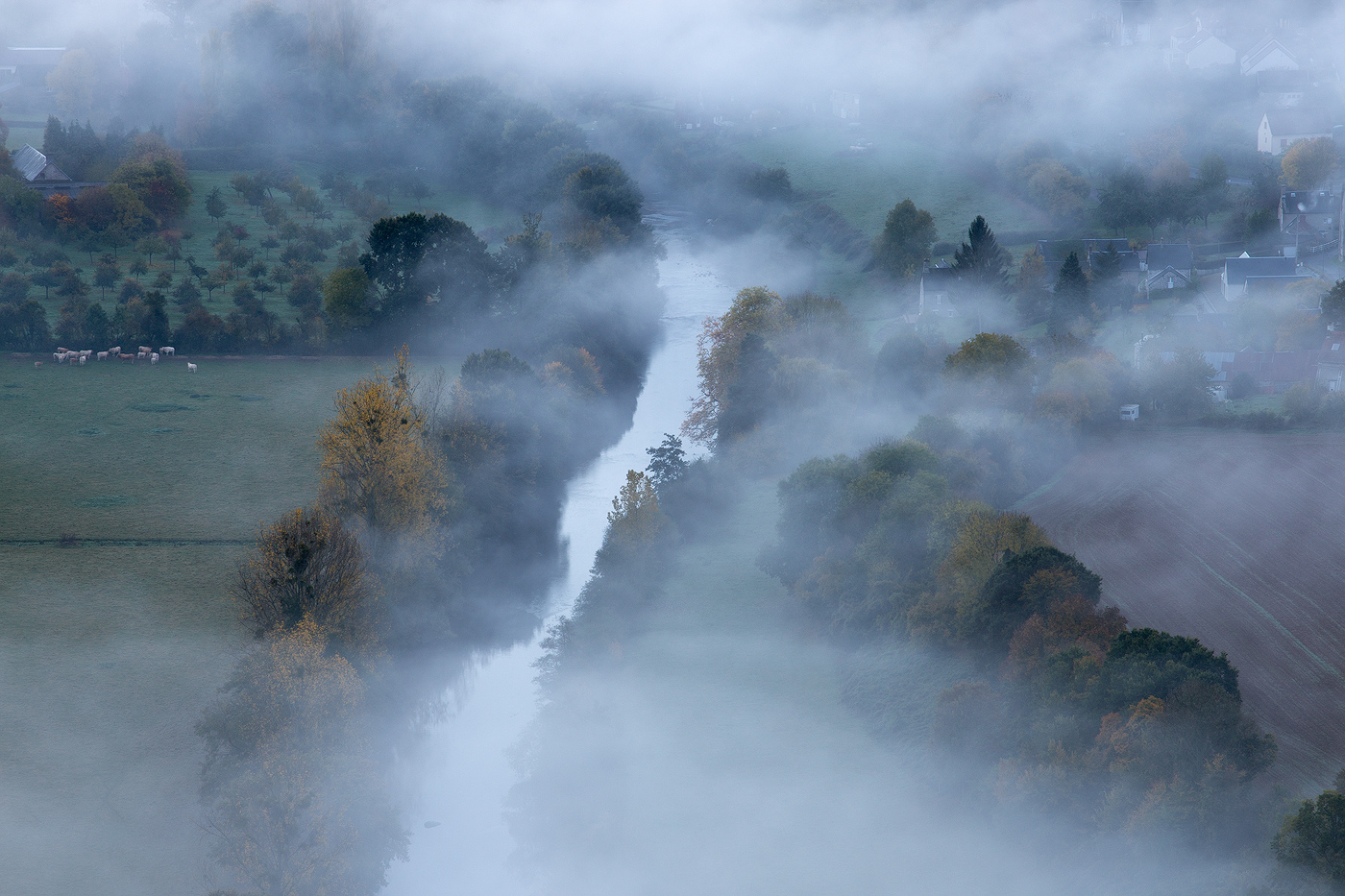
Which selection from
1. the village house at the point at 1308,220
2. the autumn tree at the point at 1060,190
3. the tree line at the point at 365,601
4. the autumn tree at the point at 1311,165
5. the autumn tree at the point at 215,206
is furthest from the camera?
the autumn tree at the point at 215,206

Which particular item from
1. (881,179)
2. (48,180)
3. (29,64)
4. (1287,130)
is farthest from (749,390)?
(29,64)

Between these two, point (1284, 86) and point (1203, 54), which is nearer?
point (1284, 86)

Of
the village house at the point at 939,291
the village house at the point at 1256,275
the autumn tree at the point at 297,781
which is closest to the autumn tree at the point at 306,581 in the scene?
the autumn tree at the point at 297,781

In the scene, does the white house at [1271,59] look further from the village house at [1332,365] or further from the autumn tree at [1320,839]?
the autumn tree at [1320,839]

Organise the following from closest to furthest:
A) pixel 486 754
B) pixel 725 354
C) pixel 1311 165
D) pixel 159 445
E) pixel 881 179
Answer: pixel 486 754, pixel 159 445, pixel 725 354, pixel 1311 165, pixel 881 179

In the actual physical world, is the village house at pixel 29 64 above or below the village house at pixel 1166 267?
above

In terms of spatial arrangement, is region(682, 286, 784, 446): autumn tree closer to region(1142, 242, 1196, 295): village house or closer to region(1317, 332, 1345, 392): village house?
region(1142, 242, 1196, 295): village house

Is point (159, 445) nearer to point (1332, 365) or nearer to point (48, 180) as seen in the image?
point (48, 180)
